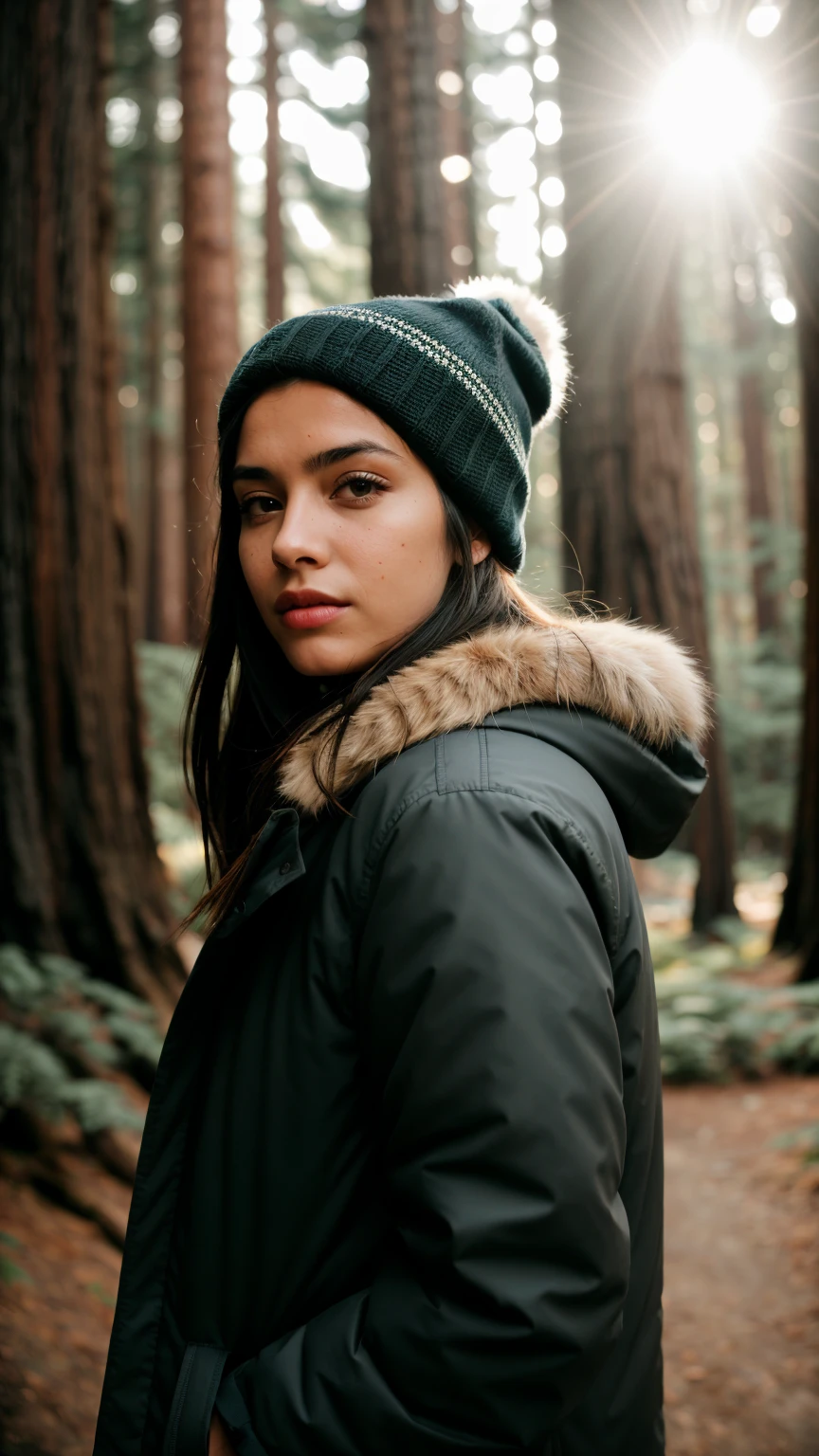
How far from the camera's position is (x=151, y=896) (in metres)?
5.40

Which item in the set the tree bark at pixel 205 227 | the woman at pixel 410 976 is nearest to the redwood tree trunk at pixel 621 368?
the woman at pixel 410 976

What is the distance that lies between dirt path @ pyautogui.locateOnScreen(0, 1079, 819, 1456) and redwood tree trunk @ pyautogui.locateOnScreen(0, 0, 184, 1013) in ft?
4.97

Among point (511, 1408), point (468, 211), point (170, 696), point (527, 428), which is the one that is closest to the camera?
point (511, 1408)

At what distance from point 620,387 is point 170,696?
Result: 586 cm

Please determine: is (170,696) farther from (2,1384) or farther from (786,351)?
(786,351)

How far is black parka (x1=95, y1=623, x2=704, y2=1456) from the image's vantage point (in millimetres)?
1125

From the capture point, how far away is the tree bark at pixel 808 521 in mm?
5707

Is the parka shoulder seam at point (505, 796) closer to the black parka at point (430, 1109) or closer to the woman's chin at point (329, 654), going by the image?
the black parka at point (430, 1109)

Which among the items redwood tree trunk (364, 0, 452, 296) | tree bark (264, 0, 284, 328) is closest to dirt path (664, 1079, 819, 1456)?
redwood tree trunk (364, 0, 452, 296)

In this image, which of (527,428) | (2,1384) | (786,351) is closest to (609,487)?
(527,428)

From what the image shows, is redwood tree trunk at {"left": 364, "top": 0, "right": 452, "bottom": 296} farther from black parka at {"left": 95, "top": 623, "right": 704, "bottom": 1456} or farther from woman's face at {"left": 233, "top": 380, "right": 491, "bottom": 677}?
black parka at {"left": 95, "top": 623, "right": 704, "bottom": 1456}

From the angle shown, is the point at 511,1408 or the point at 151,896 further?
the point at 151,896

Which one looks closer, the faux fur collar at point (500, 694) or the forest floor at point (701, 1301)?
the faux fur collar at point (500, 694)

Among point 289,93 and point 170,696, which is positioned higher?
point 289,93
